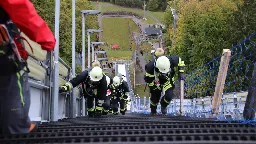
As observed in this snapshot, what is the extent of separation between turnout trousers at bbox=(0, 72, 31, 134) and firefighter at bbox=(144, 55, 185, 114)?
6.66 metres

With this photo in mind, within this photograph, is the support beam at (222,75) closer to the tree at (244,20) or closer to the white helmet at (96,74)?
the white helmet at (96,74)

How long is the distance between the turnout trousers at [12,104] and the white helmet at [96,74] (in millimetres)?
6561

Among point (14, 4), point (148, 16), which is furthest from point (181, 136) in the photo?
point (148, 16)

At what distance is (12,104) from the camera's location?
453 cm

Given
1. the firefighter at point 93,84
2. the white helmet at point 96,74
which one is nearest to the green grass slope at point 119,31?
the firefighter at point 93,84

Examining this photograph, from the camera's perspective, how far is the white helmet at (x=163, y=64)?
10977mm

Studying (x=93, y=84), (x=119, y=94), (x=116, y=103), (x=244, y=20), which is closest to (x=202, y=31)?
(x=244, y=20)

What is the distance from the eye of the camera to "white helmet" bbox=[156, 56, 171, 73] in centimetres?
1098

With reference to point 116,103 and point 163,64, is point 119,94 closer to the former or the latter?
point 116,103

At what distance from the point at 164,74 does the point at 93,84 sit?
1.93m

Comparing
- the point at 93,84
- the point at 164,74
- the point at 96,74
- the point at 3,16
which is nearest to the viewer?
the point at 3,16

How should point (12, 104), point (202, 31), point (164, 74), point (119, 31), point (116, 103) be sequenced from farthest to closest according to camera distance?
point (119, 31)
point (202, 31)
point (116, 103)
point (164, 74)
point (12, 104)

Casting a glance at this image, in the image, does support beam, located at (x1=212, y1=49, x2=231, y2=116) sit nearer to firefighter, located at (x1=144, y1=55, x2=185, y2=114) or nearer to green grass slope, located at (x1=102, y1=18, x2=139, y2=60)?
firefighter, located at (x1=144, y1=55, x2=185, y2=114)

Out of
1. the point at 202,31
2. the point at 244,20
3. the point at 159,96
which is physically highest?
the point at 244,20
